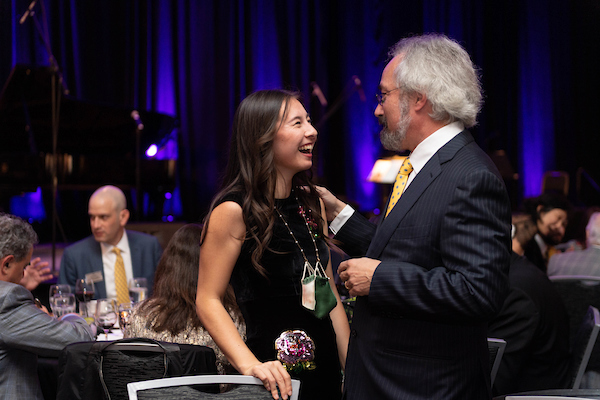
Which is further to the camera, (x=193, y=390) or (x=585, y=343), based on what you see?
(x=585, y=343)

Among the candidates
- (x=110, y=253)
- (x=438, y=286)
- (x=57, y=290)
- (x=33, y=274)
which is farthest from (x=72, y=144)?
(x=438, y=286)

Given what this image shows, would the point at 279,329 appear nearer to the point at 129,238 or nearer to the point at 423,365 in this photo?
the point at 423,365

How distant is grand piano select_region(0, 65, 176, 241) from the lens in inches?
281

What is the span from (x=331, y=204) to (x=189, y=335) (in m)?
0.84

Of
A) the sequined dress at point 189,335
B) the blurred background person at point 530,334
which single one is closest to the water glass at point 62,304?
the sequined dress at point 189,335

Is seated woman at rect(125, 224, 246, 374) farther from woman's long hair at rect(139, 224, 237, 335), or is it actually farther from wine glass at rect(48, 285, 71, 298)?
wine glass at rect(48, 285, 71, 298)

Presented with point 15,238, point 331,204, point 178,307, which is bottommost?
point 178,307

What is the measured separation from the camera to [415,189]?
65.1 inches

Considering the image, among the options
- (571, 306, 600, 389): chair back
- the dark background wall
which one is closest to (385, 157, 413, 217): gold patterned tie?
(571, 306, 600, 389): chair back

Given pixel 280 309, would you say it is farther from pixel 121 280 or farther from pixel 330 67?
pixel 330 67

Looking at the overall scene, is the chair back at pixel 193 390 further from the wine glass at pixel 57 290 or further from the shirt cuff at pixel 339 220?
the wine glass at pixel 57 290

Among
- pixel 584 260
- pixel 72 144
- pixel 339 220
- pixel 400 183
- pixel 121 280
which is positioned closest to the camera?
pixel 400 183

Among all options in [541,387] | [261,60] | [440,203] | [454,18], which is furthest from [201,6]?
[440,203]

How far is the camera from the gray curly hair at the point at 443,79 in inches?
65.7
